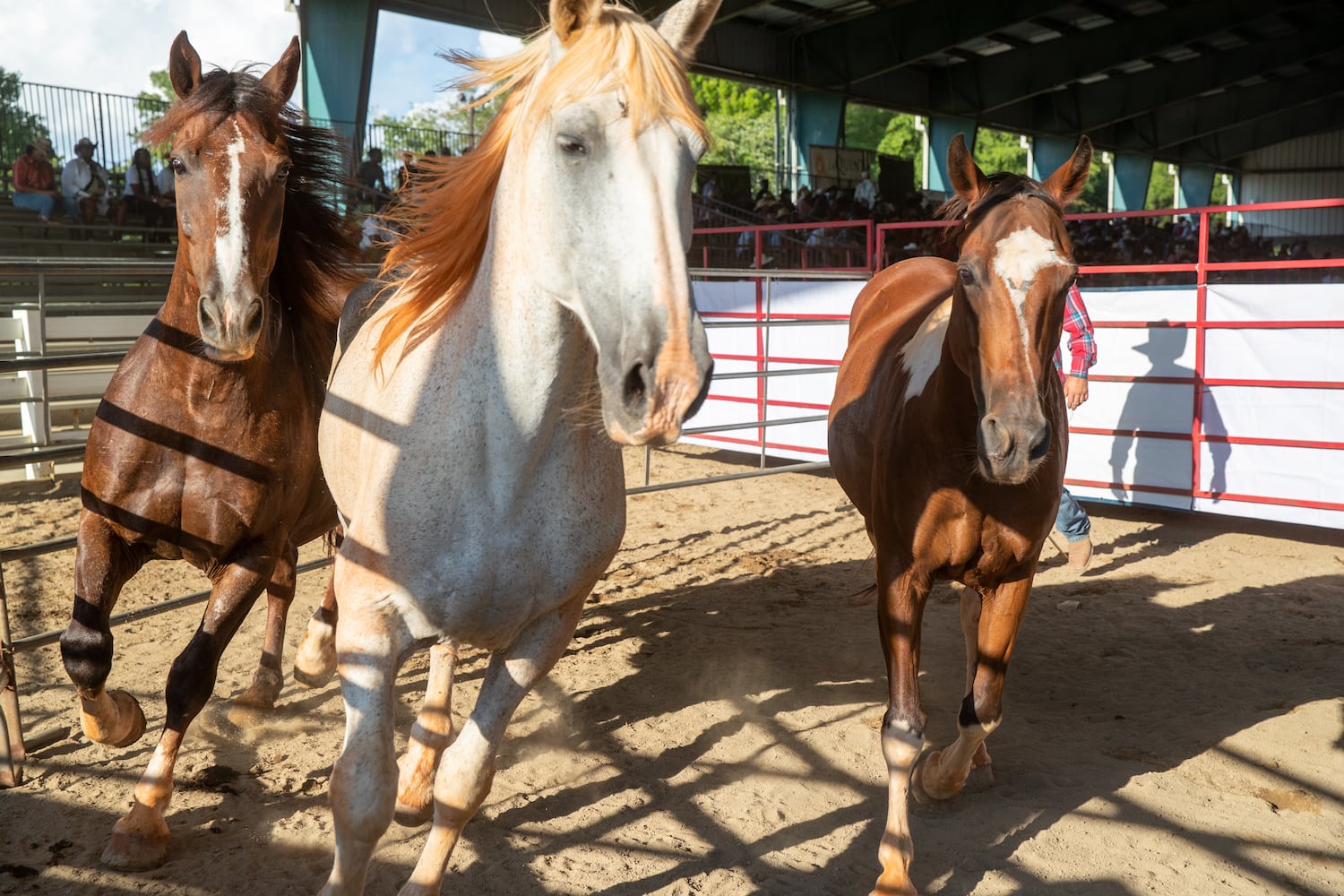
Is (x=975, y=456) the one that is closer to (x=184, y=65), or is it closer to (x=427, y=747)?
(x=427, y=747)

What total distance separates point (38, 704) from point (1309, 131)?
4390cm

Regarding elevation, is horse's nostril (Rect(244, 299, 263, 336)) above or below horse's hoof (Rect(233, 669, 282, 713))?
above

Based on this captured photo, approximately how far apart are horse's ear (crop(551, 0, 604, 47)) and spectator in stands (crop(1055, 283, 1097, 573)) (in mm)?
4138

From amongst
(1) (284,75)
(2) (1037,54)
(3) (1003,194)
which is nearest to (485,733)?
(3) (1003,194)

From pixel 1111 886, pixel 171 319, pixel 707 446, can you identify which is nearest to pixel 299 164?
pixel 171 319

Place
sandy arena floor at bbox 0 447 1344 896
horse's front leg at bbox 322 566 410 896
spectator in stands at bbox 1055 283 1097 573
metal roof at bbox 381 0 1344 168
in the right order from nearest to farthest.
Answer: horse's front leg at bbox 322 566 410 896 < sandy arena floor at bbox 0 447 1344 896 < spectator in stands at bbox 1055 283 1097 573 < metal roof at bbox 381 0 1344 168

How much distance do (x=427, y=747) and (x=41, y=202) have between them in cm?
1479

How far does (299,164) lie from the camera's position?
3.16m

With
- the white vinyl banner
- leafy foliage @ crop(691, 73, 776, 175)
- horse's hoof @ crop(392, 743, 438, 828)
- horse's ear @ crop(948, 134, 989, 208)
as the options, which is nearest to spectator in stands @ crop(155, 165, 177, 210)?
the white vinyl banner

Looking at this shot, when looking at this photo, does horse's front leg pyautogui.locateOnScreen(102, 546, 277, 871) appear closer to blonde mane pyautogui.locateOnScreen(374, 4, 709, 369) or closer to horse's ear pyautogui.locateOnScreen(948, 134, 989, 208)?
blonde mane pyautogui.locateOnScreen(374, 4, 709, 369)

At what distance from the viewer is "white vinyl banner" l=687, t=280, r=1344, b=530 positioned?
6.25 meters

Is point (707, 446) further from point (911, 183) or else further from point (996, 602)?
point (911, 183)

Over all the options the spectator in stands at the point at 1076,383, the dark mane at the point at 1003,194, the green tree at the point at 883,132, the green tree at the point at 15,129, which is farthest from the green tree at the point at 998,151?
the dark mane at the point at 1003,194

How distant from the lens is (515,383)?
6.40ft
